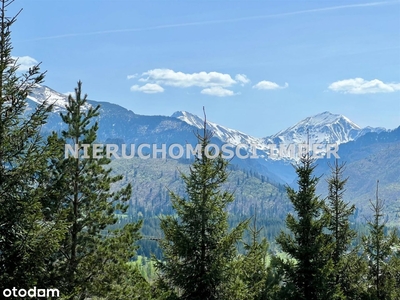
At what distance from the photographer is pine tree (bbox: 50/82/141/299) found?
21031mm

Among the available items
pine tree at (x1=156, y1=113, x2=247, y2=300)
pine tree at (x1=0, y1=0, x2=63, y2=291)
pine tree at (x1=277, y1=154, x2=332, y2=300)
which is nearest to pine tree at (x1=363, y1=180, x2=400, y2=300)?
pine tree at (x1=277, y1=154, x2=332, y2=300)

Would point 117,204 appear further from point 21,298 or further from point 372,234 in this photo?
point 372,234

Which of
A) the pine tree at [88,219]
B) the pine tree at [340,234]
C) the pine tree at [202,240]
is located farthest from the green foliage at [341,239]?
the pine tree at [88,219]

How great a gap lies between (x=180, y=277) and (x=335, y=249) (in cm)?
1235

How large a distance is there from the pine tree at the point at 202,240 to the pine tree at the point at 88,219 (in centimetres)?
329

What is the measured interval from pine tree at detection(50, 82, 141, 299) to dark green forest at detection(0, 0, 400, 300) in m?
0.05

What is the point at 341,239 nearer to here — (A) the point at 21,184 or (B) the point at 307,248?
(B) the point at 307,248

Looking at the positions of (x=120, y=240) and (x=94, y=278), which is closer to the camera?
(x=94, y=278)

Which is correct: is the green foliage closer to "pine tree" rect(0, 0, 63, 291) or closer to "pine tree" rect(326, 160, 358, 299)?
"pine tree" rect(326, 160, 358, 299)

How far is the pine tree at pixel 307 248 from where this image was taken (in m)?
23.9

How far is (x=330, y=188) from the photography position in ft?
94.8

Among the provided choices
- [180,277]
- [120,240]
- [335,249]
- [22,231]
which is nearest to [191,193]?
[180,277]

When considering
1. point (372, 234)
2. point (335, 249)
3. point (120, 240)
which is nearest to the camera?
point (120, 240)

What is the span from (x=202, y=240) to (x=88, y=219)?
6166 millimetres
